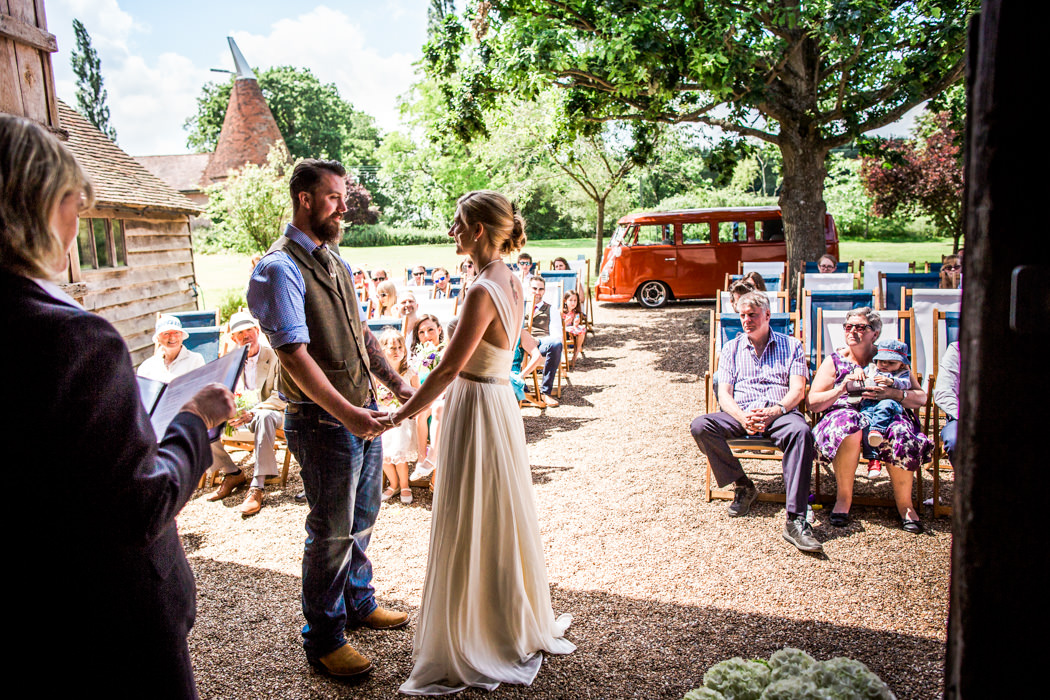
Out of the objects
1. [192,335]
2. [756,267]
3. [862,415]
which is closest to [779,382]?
[862,415]

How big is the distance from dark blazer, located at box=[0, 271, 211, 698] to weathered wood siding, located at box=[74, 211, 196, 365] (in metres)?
12.0

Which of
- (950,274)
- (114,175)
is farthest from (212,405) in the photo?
(114,175)

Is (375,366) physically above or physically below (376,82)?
below

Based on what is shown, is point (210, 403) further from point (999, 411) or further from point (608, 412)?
point (608, 412)

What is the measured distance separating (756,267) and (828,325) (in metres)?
6.15

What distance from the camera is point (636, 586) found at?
385cm

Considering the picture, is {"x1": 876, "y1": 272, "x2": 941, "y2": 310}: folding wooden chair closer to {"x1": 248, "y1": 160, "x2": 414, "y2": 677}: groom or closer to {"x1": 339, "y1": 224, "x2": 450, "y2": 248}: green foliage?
{"x1": 248, "y1": 160, "x2": 414, "y2": 677}: groom

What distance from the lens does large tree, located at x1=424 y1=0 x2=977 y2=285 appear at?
28.2 feet

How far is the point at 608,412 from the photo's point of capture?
7809 mm

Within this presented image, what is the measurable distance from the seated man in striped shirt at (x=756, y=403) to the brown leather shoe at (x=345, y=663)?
9.16 ft

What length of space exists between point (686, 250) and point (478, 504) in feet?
49.5

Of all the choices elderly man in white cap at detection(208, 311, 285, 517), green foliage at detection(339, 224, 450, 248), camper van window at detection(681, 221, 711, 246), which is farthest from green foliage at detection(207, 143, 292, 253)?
green foliage at detection(339, 224, 450, 248)

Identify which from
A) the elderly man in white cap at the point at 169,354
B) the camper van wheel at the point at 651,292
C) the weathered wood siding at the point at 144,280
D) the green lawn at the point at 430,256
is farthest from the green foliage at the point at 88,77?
the elderly man in white cap at the point at 169,354

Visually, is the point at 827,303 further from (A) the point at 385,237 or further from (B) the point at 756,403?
(A) the point at 385,237
